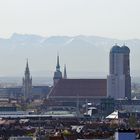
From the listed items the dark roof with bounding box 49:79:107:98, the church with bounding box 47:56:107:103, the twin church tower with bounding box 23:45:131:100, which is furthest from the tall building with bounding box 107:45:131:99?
the dark roof with bounding box 49:79:107:98

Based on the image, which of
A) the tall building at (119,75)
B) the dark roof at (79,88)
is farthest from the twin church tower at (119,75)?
the dark roof at (79,88)

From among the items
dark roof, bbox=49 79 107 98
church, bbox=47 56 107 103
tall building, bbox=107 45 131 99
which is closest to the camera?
tall building, bbox=107 45 131 99

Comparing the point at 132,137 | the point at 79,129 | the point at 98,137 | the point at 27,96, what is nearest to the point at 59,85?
the point at 27,96

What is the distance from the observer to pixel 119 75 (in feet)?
397

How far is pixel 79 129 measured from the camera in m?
69.0

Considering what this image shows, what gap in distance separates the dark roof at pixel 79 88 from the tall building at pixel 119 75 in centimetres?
202

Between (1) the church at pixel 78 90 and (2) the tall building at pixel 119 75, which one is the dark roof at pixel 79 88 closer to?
(1) the church at pixel 78 90

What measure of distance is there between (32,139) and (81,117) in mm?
37484

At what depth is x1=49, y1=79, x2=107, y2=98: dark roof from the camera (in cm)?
12388

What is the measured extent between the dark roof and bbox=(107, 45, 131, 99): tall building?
2.02 metres

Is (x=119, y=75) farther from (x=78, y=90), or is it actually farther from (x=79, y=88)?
(x=79, y=88)

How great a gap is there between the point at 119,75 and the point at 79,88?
6553mm

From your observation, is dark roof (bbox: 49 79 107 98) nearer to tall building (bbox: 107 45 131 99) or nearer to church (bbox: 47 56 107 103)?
church (bbox: 47 56 107 103)

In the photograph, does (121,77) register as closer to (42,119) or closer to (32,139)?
(42,119)
